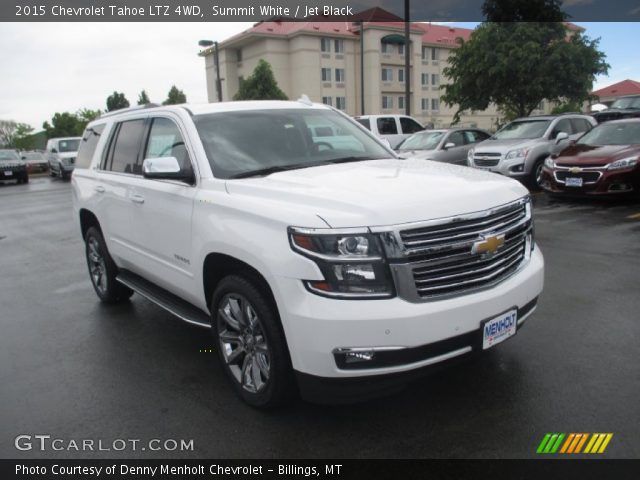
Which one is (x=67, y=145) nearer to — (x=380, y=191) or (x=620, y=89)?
(x=380, y=191)

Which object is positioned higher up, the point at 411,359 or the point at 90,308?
the point at 411,359

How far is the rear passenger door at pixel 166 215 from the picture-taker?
13.1ft

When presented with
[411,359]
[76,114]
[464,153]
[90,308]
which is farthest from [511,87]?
[76,114]

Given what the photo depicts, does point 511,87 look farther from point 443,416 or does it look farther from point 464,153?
point 443,416

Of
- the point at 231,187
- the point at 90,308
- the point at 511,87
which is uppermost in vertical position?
the point at 511,87

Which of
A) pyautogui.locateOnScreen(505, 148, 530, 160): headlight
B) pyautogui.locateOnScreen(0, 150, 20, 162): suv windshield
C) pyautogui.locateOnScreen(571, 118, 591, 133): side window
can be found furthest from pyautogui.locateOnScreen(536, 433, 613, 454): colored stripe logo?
pyautogui.locateOnScreen(0, 150, 20, 162): suv windshield

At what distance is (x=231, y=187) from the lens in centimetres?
365

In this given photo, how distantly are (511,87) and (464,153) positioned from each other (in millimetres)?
6718

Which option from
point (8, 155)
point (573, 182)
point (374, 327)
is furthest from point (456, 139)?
point (8, 155)

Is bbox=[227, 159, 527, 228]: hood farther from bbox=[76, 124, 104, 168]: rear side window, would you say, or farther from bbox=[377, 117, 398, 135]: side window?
bbox=[377, 117, 398, 135]: side window

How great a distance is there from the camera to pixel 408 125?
20.1 m

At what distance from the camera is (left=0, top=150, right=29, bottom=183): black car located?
25.8 m

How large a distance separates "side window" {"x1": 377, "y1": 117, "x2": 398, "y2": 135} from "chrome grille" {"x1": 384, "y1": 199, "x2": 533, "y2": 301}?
16571mm

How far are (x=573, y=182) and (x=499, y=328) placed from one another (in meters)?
8.49
